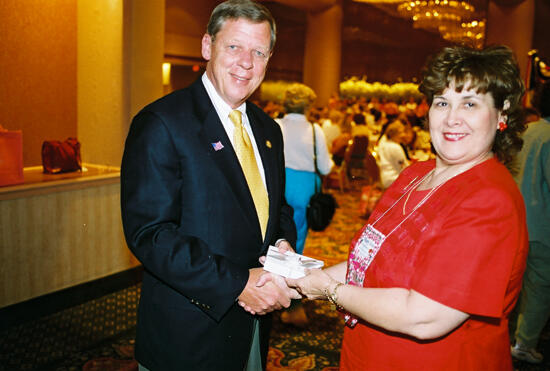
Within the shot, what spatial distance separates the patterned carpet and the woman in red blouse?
184 cm

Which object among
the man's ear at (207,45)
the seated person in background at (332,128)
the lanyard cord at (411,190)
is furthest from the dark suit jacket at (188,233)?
the seated person in background at (332,128)

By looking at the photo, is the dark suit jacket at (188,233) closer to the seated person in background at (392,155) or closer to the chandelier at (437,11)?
the seated person in background at (392,155)

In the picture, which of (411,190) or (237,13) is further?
(237,13)

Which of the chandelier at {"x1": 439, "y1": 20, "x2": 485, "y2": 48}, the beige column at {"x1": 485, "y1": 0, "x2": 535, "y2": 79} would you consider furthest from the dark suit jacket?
the chandelier at {"x1": 439, "y1": 20, "x2": 485, "y2": 48}

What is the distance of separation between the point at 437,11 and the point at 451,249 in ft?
39.4

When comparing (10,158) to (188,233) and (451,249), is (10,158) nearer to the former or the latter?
(188,233)

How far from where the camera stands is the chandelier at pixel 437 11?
38.1ft

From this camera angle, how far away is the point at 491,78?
1.38 meters

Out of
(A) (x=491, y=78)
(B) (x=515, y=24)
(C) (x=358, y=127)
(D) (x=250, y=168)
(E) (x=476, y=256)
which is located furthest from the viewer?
(B) (x=515, y=24)

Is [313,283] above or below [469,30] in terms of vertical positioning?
below

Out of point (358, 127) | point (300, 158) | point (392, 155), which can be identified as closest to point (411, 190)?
point (300, 158)

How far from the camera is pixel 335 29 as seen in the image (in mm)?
15445

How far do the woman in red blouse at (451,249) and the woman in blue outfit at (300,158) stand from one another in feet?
7.93

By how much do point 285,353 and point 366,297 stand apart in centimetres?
213
